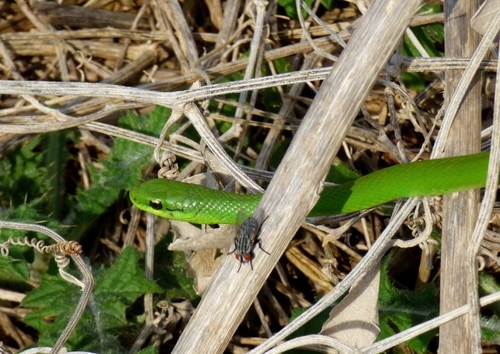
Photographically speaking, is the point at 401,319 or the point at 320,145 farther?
the point at 401,319

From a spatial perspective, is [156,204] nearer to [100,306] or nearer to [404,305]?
[100,306]

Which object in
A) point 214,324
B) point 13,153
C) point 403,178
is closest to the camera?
point 214,324

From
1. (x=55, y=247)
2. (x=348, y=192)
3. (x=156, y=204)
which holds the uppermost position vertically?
(x=348, y=192)

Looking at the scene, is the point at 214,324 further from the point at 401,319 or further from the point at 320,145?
the point at 401,319

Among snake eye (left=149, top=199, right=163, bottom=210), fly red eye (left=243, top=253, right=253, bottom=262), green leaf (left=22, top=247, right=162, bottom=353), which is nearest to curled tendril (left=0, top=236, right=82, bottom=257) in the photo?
green leaf (left=22, top=247, right=162, bottom=353)

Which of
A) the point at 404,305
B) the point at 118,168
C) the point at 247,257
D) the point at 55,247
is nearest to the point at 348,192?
the point at 404,305

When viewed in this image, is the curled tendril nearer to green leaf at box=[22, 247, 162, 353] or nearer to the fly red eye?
green leaf at box=[22, 247, 162, 353]

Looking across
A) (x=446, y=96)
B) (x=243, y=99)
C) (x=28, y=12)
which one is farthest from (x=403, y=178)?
(x=28, y=12)
